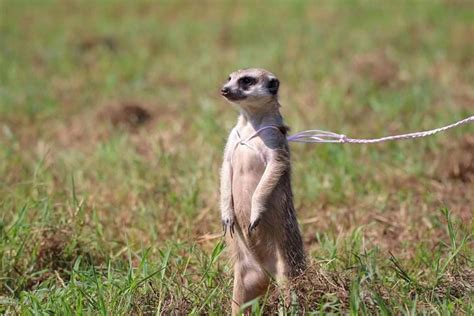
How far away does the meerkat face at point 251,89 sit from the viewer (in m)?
3.28

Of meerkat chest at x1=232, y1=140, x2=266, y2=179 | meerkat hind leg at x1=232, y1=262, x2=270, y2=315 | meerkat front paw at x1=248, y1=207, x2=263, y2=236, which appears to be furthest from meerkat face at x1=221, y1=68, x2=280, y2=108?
meerkat hind leg at x1=232, y1=262, x2=270, y2=315

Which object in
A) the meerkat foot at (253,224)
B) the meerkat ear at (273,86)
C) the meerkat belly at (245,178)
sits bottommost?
the meerkat foot at (253,224)

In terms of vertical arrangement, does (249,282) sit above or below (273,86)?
below

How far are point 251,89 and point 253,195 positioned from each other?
19.5 inches

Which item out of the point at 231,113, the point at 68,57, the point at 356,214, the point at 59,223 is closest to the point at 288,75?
the point at 231,113

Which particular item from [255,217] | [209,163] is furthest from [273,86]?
[209,163]

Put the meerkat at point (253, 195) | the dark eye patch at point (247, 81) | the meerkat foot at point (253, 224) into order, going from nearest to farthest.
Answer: the meerkat foot at point (253, 224)
the meerkat at point (253, 195)
the dark eye patch at point (247, 81)

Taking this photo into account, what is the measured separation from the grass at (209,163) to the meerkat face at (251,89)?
0.74 metres

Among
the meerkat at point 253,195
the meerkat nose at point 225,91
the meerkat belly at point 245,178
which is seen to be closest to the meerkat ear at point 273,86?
the meerkat at point 253,195

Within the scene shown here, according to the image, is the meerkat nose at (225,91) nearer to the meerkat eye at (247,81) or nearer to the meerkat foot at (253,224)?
the meerkat eye at (247,81)

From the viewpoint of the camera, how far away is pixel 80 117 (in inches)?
289

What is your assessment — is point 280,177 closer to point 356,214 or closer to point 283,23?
point 356,214

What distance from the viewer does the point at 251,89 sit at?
330 centimetres

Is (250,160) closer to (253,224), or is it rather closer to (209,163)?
Answer: (253,224)
